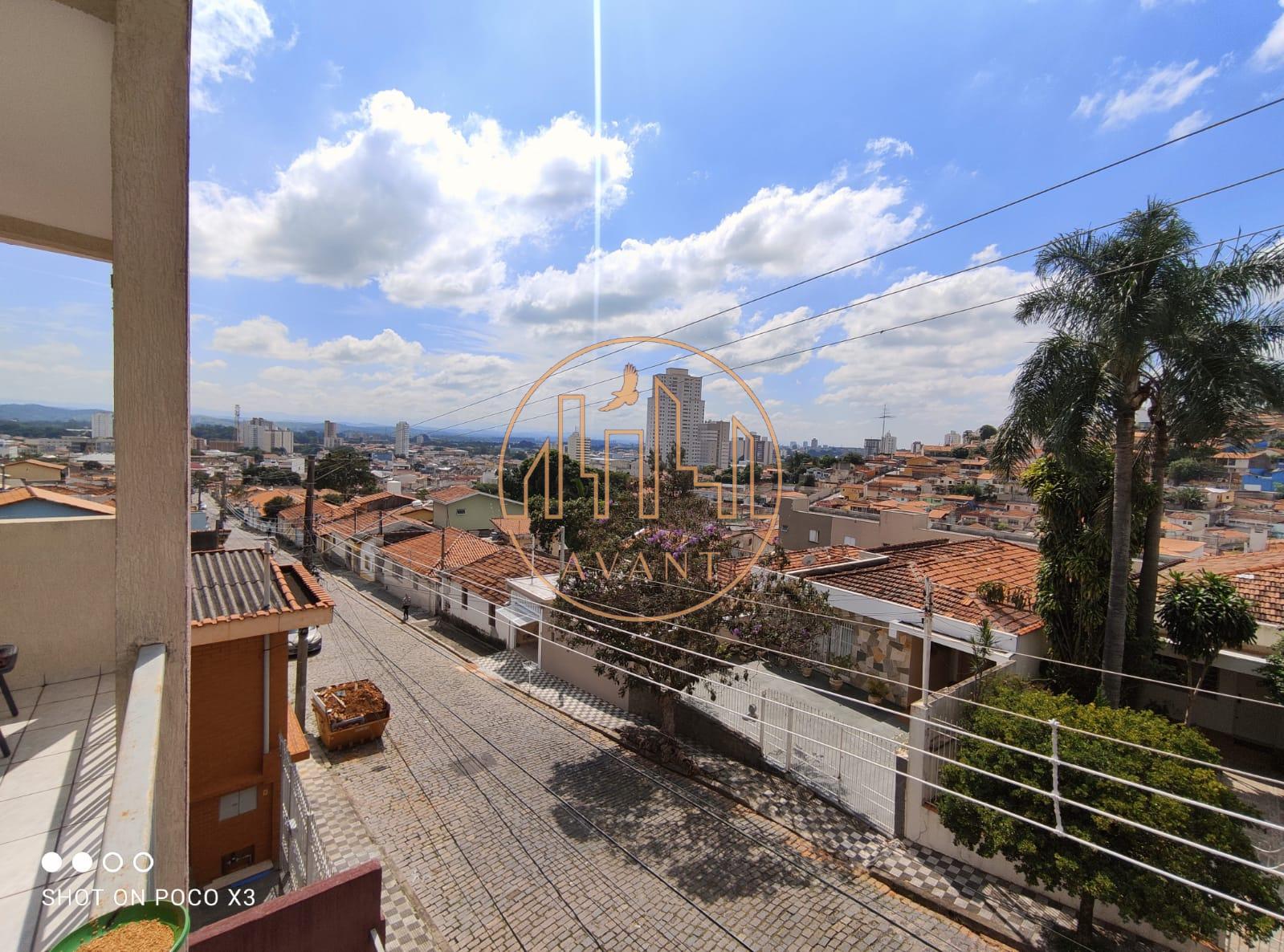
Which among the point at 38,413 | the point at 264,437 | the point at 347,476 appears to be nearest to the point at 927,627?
the point at 38,413

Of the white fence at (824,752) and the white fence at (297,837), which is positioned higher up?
the white fence at (297,837)

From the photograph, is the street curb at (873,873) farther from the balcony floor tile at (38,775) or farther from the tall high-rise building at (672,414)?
the balcony floor tile at (38,775)

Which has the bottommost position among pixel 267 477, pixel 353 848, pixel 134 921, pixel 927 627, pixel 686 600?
pixel 353 848

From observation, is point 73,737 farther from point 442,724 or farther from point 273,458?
point 273,458

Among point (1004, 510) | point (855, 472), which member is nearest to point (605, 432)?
point (1004, 510)

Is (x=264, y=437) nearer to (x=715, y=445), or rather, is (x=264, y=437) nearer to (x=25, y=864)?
(x=715, y=445)

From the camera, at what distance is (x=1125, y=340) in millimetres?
7523

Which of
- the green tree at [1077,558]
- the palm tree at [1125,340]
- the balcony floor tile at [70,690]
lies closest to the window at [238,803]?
the balcony floor tile at [70,690]

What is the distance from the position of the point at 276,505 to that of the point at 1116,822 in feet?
157

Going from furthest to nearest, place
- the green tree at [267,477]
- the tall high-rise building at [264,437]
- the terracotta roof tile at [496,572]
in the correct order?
the tall high-rise building at [264,437], the green tree at [267,477], the terracotta roof tile at [496,572]

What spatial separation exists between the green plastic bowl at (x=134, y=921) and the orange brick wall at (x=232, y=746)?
580 centimetres

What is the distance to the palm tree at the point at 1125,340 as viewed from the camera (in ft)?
24.3

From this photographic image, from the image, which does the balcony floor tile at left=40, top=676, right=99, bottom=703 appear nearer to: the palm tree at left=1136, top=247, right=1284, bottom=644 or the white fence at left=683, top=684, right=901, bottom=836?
the white fence at left=683, top=684, right=901, bottom=836

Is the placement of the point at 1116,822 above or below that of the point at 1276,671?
below
